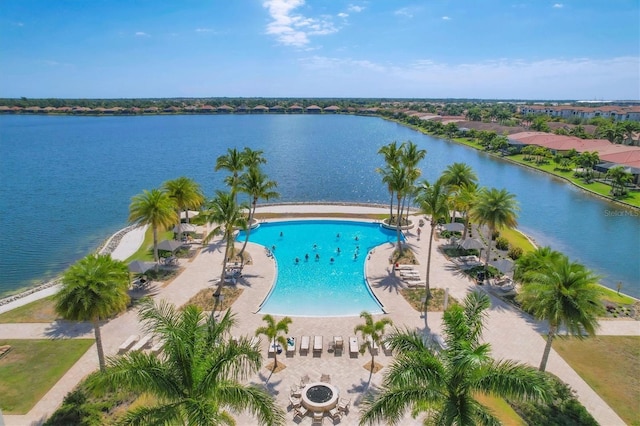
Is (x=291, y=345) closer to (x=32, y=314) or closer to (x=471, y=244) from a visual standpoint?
(x=32, y=314)

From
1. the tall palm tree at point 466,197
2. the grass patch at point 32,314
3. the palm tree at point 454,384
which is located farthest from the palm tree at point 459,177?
the grass patch at point 32,314

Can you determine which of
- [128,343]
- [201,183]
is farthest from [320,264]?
[201,183]

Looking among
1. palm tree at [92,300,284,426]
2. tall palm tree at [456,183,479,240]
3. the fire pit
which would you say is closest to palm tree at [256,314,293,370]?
the fire pit

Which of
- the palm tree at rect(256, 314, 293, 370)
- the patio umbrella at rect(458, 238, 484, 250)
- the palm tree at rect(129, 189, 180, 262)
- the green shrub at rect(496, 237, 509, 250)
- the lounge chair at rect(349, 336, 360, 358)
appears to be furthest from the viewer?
the green shrub at rect(496, 237, 509, 250)

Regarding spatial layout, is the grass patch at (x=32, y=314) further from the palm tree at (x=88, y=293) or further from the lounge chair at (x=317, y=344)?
the lounge chair at (x=317, y=344)

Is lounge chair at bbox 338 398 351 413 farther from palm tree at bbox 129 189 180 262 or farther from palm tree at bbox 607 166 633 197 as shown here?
palm tree at bbox 607 166 633 197

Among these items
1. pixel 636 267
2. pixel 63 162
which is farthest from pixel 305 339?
pixel 63 162
